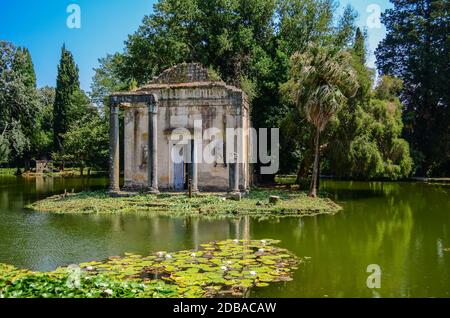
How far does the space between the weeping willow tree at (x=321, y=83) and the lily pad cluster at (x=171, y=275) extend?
12.1 metres

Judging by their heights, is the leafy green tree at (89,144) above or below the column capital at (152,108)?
below

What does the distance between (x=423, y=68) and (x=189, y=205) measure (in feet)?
95.8

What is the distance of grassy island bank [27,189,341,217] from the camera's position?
845 inches

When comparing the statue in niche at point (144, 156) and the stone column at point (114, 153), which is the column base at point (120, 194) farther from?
the statue in niche at point (144, 156)

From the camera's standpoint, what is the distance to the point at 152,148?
26.6 m

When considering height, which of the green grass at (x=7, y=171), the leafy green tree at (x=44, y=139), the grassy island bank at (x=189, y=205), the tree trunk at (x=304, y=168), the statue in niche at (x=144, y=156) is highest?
the leafy green tree at (x=44, y=139)

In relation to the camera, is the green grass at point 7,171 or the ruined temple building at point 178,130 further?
the green grass at point 7,171

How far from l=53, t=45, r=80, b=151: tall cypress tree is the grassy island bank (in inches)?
1386

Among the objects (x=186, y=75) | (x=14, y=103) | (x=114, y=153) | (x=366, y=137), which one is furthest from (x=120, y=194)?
(x=14, y=103)

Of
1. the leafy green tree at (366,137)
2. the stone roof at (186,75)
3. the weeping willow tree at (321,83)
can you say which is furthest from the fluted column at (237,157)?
the leafy green tree at (366,137)

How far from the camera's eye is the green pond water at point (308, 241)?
416 inches

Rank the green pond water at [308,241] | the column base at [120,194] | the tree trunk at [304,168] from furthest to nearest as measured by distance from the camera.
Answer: the tree trunk at [304,168] < the column base at [120,194] < the green pond water at [308,241]

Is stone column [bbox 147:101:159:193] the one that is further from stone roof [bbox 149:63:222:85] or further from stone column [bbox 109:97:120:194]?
stone roof [bbox 149:63:222:85]
